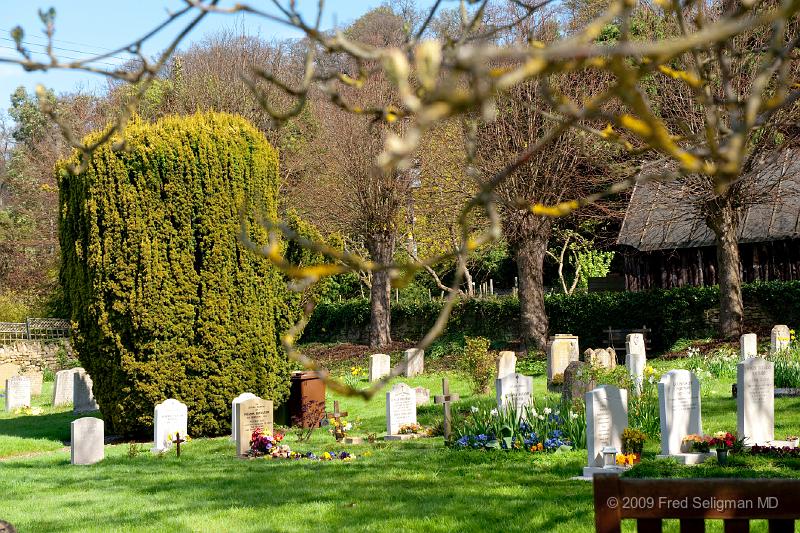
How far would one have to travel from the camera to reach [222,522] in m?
8.35

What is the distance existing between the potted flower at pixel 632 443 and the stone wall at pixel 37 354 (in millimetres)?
24572

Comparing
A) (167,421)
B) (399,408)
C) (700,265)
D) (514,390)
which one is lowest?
(167,421)

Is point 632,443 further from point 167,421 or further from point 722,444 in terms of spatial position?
point 167,421

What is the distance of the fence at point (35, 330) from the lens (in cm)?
3222

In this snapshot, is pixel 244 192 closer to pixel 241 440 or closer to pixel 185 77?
pixel 241 440

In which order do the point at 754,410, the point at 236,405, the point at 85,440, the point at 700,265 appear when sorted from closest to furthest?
1. the point at 754,410
2. the point at 85,440
3. the point at 236,405
4. the point at 700,265

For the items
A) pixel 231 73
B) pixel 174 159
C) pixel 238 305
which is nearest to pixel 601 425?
pixel 238 305

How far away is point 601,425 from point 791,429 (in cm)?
330

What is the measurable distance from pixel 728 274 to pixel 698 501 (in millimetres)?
21393

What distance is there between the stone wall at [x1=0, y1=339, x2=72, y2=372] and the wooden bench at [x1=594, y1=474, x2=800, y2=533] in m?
29.0

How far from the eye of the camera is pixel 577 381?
568 inches

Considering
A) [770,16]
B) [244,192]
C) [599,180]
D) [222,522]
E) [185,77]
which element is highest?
[185,77]

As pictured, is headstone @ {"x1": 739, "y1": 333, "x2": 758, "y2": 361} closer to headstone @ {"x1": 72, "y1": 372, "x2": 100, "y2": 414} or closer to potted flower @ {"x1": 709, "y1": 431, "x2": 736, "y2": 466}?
potted flower @ {"x1": 709, "y1": 431, "x2": 736, "y2": 466}

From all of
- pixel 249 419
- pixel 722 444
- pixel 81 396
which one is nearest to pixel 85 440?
pixel 249 419
